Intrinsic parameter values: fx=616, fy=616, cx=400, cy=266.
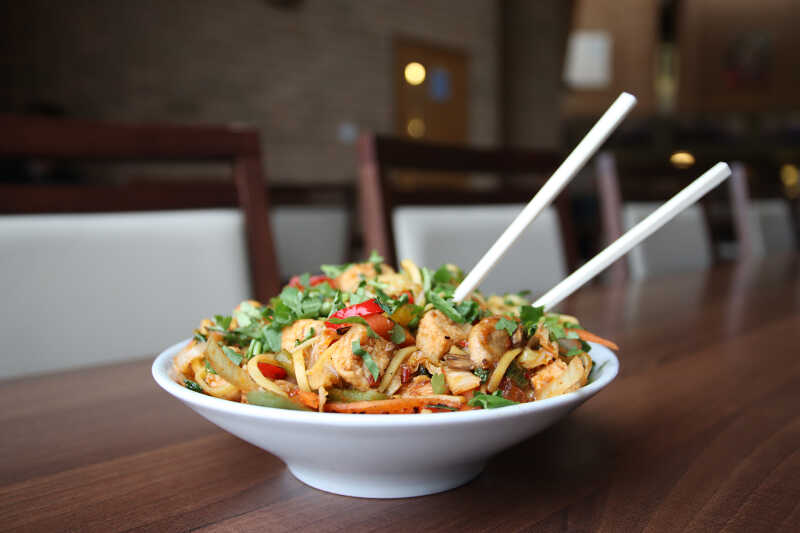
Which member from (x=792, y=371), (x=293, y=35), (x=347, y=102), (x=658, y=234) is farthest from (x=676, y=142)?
(x=792, y=371)

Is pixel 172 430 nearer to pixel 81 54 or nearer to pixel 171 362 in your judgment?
pixel 171 362

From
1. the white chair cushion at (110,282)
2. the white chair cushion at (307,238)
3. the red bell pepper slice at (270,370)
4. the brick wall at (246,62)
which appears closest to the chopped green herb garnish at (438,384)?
the red bell pepper slice at (270,370)

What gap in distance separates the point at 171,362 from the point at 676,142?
8053mm

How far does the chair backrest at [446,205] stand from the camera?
3.86 ft

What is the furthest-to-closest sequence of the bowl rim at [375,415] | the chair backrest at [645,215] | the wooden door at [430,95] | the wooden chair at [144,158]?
1. the wooden door at [430,95]
2. the chair backrest at [645,215]
3. the wooden chair at [144,158]
4. the bowl rim at [375,415]

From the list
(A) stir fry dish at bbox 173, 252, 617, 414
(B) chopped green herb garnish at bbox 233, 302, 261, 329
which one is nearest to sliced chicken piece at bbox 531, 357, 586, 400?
(A) stir fry dish at bbox 173, 252, 617, 414

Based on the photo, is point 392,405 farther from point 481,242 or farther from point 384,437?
point 481,242

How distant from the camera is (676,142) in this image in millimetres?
7516

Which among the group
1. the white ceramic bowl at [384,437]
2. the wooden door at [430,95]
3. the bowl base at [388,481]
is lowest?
the bowl base at [388,481]

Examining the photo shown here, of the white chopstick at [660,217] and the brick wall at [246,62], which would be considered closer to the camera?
the white chopstick at [660,217]

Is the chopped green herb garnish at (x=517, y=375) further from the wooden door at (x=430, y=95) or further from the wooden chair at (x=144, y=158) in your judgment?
the wooden door at (x=430, y=95)

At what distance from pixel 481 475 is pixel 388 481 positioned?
0.08 m

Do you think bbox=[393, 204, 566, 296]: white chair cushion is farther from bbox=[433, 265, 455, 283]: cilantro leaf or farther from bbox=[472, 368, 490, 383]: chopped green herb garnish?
bbox=[472, 368, 490, 383]: chopped green herb garnish

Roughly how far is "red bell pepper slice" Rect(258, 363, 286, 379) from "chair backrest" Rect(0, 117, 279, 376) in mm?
648
